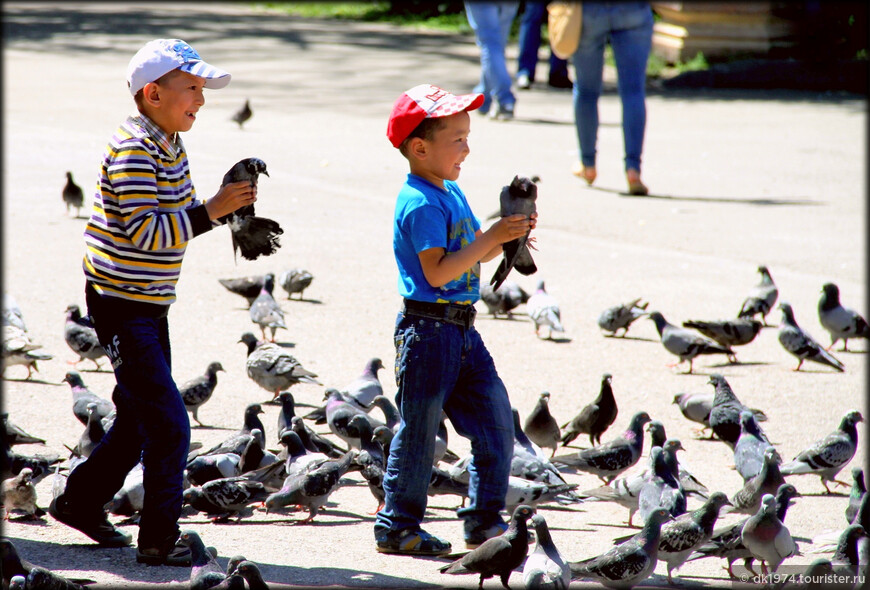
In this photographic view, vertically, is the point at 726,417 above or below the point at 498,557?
below

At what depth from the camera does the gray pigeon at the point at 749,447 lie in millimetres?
6109

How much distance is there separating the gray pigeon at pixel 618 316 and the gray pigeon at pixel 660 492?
322 cm

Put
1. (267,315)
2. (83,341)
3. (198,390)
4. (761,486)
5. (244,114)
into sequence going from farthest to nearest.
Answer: (244,114) → (267,315) → (83,341) → (198,390) → (761,486)

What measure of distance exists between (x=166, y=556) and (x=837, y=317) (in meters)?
5.93

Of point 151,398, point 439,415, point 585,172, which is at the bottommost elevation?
point 585,172

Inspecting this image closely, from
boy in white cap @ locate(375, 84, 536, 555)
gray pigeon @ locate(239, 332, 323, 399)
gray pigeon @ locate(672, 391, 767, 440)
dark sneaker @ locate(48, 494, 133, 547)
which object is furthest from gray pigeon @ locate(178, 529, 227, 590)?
gray pigeon @ locate(672, 391, 767, 440)

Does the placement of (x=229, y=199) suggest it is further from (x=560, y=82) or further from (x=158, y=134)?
(x=560, y=82)

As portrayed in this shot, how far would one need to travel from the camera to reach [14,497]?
17.0 feet

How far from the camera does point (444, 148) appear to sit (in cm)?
485

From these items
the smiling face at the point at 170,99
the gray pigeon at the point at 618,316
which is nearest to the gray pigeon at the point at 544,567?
the smiling face at the point at 170,99

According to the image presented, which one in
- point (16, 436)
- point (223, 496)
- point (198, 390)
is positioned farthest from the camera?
point (198, 390)

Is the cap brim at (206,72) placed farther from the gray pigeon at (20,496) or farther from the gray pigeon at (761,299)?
the gray pigeon at (761,299)

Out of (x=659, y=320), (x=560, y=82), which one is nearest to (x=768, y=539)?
(x=659, y=320)

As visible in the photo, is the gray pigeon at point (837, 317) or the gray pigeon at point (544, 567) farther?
the gray pigeon at point (837, 317)
